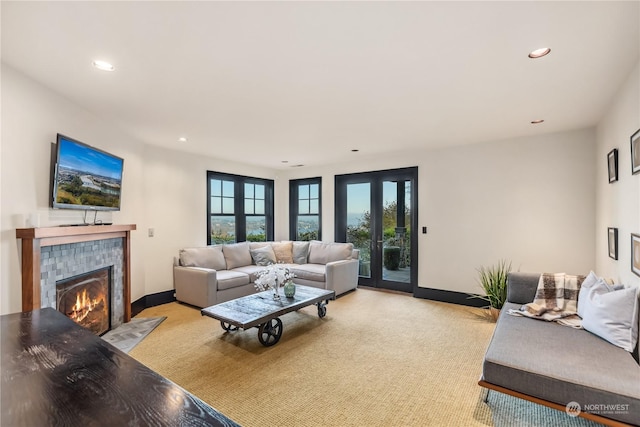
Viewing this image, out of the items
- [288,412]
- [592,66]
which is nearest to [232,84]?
[288,412]

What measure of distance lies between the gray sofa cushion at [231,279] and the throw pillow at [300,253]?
4.35ft

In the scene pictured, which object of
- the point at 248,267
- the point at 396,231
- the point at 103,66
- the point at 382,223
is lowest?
the point at 248,267

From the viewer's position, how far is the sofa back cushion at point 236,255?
5.20 m

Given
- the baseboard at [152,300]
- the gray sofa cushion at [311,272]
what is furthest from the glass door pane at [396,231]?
the baseboard at [152,300]

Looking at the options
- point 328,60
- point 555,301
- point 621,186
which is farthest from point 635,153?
point 328,60

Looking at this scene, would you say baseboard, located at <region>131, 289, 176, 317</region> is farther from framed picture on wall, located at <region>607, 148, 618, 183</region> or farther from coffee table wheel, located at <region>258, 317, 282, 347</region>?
framed picture on wall, located at <region>607, 148, 618, 183</region>

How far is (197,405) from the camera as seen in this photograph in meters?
0.74

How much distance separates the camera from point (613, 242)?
280cm

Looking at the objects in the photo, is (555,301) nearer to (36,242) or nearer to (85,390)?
(85,390)

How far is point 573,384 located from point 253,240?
5459 millimetres

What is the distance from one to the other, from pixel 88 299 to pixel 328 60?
11.2 ft

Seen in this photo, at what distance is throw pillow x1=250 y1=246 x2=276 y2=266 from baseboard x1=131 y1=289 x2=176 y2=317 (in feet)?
4.73

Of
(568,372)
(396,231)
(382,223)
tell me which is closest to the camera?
(568,372)

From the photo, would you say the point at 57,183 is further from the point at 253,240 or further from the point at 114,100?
the point at 253,240
